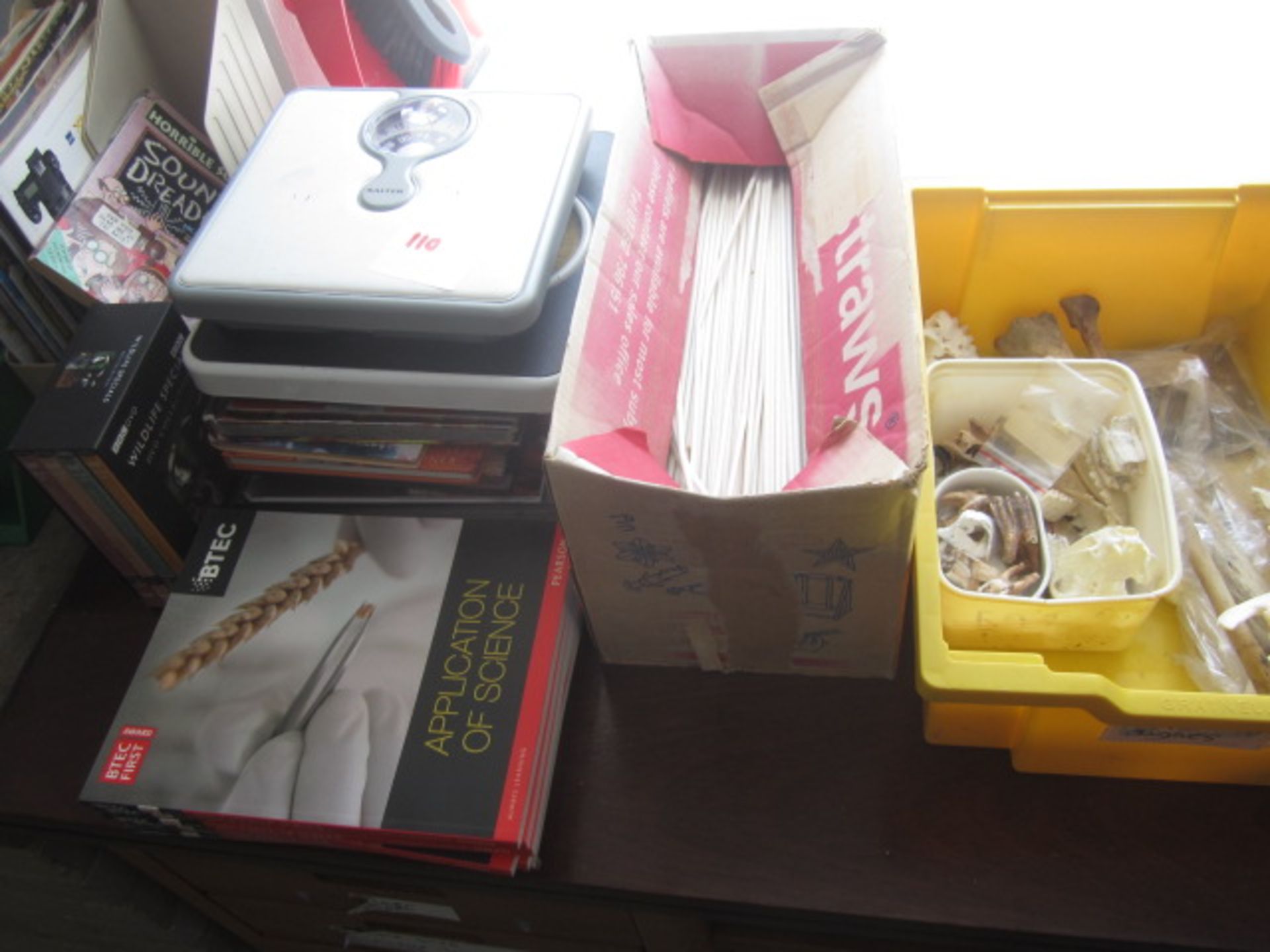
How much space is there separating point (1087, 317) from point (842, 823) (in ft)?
1.38

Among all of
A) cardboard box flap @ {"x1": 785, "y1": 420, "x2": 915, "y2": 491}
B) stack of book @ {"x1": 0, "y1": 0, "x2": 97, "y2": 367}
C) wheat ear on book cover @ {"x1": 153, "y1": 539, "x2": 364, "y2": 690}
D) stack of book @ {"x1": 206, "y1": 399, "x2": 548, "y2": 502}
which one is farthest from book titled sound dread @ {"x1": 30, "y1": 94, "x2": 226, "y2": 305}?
cardboard box flap @ {"x1": 785, "y1": 420, "x2": 915, "y2": 491}

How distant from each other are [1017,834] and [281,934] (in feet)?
2.36

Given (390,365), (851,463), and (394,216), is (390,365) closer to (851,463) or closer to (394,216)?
(394,216)

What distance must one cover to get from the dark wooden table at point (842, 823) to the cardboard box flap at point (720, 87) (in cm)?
39

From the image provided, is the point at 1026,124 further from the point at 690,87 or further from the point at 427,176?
the point at 427,176

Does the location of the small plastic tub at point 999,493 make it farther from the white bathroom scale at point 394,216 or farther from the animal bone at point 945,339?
the white bathroom scale at point 394,216

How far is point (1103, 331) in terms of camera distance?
79 cm

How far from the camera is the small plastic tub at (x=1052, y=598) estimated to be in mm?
583

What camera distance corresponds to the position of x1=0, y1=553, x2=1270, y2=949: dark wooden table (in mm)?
577

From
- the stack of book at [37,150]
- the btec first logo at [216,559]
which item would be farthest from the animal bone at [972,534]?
the stack of book at [37,150]

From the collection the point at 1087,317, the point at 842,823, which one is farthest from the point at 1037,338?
the point at 842,823

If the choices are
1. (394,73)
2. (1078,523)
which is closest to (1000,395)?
(1078,523)

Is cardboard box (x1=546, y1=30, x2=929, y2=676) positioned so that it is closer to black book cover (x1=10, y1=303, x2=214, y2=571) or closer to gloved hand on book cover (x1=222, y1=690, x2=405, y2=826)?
gloved hand on book cover (x1=222, y1=690, x2=405, y2=826)

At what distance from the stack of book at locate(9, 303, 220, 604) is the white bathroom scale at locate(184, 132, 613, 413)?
4 centimetres
